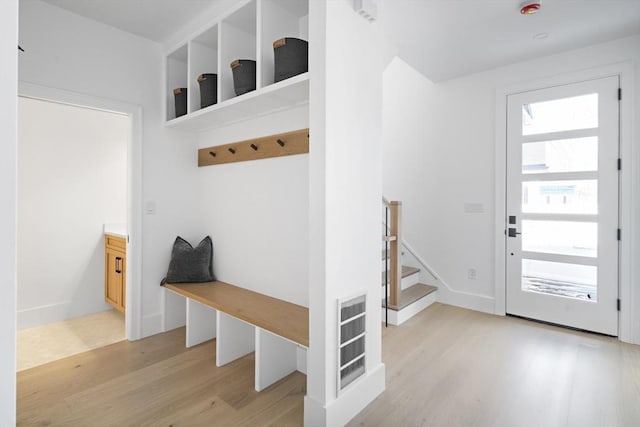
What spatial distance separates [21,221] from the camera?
3.18 m

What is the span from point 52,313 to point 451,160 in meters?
4.45

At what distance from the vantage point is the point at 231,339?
2.46 m

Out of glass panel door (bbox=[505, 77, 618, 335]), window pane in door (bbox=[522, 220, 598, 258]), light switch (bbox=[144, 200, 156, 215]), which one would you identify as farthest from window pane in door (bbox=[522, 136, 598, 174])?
light switch (bbox=[144, 200, 156, 215])

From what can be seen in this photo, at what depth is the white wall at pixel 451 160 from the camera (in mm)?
3494

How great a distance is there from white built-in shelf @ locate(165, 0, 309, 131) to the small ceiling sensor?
4.83 feet

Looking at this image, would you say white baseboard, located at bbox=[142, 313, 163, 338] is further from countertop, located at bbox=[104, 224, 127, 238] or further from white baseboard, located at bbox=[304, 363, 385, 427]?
white baseboard, located at bbox=[304, 363, 385, 427]

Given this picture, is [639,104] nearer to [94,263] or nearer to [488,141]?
[488,141]

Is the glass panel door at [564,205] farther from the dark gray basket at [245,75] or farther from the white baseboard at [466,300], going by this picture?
the dark gray basket at [245,75]

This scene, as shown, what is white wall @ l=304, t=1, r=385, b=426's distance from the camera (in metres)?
1.66

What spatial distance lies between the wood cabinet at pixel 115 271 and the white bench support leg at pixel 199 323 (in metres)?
0.98

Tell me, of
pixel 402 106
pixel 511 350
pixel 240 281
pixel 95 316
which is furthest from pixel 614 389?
pixel 95 316

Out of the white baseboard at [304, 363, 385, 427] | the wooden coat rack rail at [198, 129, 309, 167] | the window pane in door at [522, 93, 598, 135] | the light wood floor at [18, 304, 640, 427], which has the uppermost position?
the window pane in door at [522, 93, 598, 135]

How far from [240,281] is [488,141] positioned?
287 centimetres

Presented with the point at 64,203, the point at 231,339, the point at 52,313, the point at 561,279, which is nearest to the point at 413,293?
the point at 561,279
